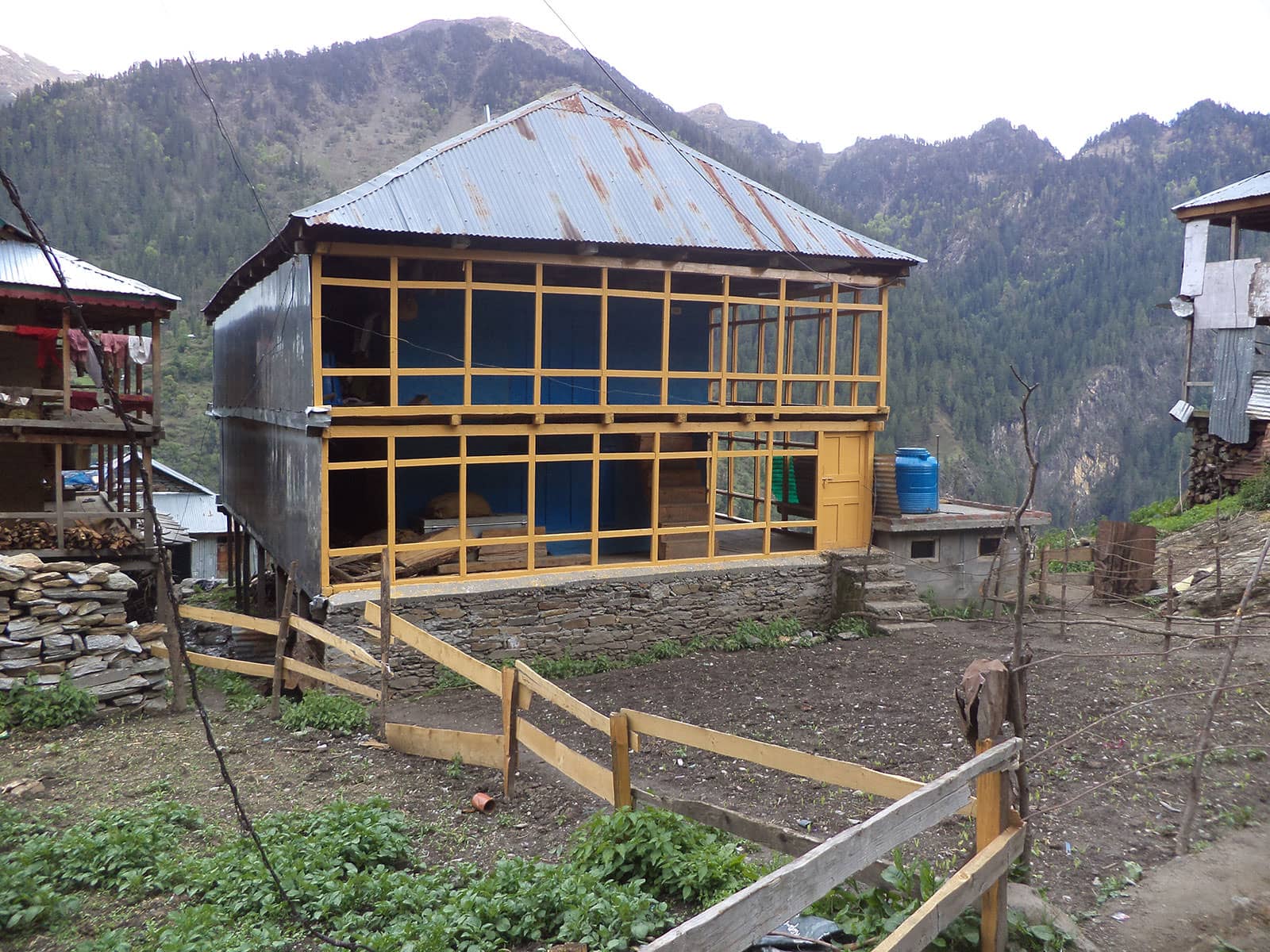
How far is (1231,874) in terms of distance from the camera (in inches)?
227

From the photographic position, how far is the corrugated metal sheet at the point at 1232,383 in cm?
2255

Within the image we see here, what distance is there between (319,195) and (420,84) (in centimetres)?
3717

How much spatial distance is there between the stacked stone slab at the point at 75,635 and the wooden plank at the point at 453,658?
4260 mm

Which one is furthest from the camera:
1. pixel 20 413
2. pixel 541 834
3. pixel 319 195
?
pixel 319 195

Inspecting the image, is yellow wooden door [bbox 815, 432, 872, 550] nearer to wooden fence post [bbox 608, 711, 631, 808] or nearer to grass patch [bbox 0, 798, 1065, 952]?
wooden fence post [bbox 608, 711, 631, 808]

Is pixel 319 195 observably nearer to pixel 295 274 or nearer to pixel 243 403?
pixel 243 403

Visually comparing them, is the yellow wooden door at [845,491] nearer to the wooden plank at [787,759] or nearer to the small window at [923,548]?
the small window at [923,548]

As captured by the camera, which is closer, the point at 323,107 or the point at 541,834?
the point at 541,834

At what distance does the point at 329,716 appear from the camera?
401 inches

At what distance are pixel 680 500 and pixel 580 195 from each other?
5350mm

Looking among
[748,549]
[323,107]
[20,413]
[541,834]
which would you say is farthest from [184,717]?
[323,107]

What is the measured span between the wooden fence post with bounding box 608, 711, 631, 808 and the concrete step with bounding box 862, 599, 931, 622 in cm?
1045

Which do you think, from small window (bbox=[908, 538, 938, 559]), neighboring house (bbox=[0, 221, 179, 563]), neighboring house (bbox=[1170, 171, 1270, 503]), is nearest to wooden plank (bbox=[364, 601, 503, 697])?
neighboring house (bbox=[0, 221, 179, 563])

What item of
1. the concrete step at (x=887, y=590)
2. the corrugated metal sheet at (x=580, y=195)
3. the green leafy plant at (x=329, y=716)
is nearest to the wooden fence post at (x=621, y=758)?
the green leafy plant at (x=329, y=716)
